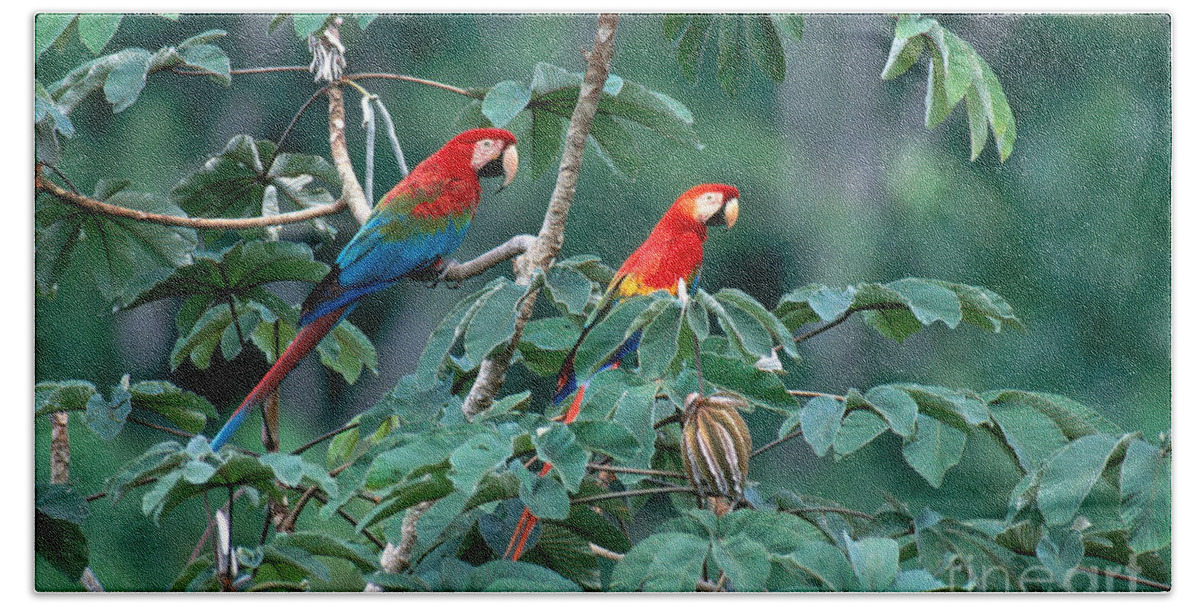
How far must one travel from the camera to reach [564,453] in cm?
186

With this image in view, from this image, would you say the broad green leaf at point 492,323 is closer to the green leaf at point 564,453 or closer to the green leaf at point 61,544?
the green leaf at point 564,453

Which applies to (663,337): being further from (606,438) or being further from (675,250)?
(675,250)

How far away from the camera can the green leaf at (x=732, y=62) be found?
2254 mm

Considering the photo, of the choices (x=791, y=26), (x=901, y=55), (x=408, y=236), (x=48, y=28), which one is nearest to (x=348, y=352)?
(x=408, y=236)

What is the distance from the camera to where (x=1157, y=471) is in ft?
6.86

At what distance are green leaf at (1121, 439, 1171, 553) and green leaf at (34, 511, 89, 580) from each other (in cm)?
210

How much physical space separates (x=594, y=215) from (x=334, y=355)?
2.01ft

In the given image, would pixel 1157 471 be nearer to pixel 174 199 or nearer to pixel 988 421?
pixel 988 421

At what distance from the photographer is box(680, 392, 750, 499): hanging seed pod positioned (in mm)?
1876

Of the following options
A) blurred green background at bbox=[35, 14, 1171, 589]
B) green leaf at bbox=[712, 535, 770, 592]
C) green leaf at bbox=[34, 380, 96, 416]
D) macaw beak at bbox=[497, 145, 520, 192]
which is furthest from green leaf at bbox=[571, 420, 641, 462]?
green leaf at bbox=[34, 380, 96, 416]

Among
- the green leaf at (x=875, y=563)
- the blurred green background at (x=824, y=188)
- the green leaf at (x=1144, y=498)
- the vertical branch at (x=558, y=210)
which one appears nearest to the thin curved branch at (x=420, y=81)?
the blurred green background at (x=824, y=188)

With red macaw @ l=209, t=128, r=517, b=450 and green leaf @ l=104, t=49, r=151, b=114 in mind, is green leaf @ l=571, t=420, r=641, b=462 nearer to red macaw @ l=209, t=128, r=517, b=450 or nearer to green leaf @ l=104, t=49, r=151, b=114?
red macaw @ l=209, t=128, r=517, b=450

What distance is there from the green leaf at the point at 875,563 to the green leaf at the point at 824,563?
18mm

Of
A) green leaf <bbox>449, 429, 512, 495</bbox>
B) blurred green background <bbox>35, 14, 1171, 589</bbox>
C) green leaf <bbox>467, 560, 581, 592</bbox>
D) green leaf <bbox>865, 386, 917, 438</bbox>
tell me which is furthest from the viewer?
blurred green background <bbox>35, 14, 1171, 589</bbox>
